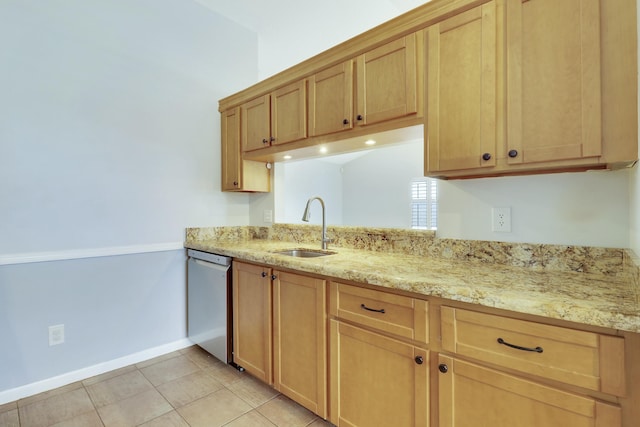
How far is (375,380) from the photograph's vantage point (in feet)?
4.44

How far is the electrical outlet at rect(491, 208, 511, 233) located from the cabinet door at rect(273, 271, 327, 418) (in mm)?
918

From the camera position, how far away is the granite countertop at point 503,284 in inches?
34.4

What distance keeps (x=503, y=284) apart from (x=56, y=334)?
2.65 metres

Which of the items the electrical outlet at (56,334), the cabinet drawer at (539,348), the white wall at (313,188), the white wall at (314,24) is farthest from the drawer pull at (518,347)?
the white wall at (313,188)

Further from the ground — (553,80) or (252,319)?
(553,80)

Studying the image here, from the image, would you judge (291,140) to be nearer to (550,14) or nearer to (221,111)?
(221,111)

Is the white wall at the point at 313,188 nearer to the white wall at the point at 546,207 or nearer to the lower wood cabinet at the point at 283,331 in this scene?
the lower wood cabinet at the point at 283,331

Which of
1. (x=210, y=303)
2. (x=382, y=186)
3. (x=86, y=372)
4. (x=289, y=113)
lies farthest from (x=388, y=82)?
(x=382, y=186)

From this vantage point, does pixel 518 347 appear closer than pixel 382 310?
Yes

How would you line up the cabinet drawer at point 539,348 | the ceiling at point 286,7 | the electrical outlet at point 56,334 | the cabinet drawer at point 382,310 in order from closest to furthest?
the cabinet drawer at point 539,348, the cabinet drawer at point 382,310, the electrical outlet at point 56,334, the ceiling at point 286,7

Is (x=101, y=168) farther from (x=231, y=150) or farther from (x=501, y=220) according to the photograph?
(x=501, y=220)

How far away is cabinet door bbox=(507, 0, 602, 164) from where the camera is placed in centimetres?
111

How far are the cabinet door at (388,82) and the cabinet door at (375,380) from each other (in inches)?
43.8

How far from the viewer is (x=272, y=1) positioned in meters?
2.59
